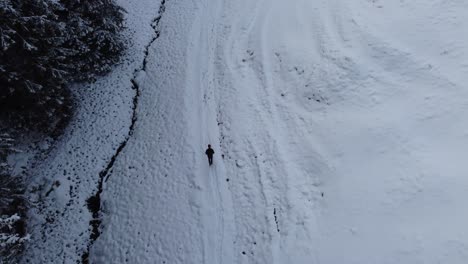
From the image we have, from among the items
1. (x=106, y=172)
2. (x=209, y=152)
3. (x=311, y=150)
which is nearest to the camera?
(x=311, y=150)

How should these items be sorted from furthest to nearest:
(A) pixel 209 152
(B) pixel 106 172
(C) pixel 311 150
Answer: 1. (B) pixel 106 172
2. (A) pixel 209 152
3. (C) pixel 311 150

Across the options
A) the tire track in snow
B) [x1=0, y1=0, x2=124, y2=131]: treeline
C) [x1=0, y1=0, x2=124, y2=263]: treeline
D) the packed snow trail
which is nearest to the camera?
the packed snow trail

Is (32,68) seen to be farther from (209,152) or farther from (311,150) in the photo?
(311,150)

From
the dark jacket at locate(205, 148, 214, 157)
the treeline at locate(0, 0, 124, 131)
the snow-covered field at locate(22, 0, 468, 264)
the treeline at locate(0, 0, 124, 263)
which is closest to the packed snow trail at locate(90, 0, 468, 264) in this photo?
the snow-covered field at locate(22, 0, 468, 264)

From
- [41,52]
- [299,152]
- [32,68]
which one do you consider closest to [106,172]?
[32,68]

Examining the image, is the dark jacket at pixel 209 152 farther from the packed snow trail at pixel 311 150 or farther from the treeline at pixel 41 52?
the treeline at pixel 41 52

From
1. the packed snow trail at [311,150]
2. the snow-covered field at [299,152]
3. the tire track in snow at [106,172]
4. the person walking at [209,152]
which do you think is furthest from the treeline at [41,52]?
the person walking at [209,152]

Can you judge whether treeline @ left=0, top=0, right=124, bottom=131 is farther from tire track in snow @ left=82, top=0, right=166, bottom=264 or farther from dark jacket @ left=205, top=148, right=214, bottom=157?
dark jacket @ left=205, top=148, right=214, bottom=157
